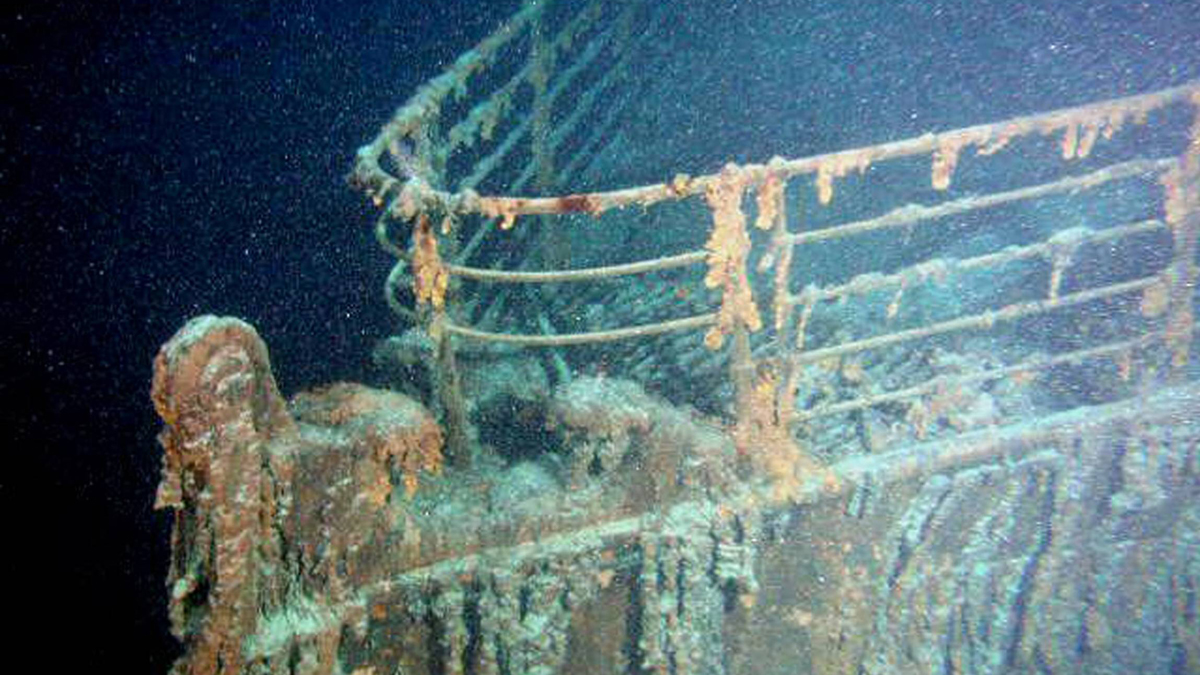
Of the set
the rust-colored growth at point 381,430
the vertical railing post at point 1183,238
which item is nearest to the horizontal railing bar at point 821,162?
the vertical railing post at point 1183,238

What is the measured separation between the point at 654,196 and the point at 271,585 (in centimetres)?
196

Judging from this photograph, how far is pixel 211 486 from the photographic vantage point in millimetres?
2055

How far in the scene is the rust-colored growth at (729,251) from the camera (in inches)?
94.5

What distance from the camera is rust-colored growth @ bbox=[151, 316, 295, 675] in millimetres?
2025

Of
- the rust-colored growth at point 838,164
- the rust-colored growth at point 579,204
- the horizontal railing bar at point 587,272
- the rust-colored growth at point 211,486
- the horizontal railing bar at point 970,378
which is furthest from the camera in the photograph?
the horizontal railing bar at point 970,378

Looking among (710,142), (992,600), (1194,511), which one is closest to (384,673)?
(992,600)

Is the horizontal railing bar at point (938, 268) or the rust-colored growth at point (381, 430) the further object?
the horizontal railing bar at point (938, 268)

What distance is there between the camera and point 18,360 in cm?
925

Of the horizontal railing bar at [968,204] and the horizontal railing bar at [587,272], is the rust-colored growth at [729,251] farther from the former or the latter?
the horizontal railing bar at [968,204]

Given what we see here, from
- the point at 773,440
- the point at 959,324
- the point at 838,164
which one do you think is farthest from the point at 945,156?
the point at 773,440

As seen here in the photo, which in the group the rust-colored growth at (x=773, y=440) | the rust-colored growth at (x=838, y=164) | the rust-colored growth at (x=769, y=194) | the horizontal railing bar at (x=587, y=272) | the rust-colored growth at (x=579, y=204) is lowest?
the rust-colored growth at (x=773, y=440)

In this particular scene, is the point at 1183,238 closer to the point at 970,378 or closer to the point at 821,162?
the point at 970,378

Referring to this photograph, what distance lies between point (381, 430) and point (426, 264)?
68 centimetres

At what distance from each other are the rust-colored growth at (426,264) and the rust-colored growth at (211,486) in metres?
0.62
